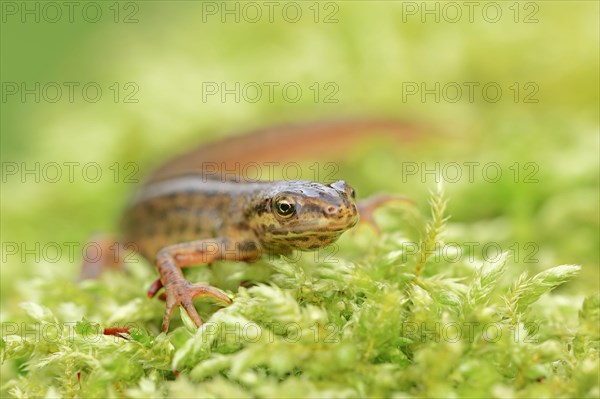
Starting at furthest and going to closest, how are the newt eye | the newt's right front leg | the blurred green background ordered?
1. the blurred green background
2. the newt eye
3. the newt's right front leg

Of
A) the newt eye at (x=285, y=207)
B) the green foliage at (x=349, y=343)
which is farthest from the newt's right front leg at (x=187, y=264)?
the newt eye at (x=285, y=207)

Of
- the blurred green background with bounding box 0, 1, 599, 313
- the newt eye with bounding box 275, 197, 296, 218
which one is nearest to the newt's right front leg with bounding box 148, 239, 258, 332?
the newt eye with bounding box 275, 197, 296, 218

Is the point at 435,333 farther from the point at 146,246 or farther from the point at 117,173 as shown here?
the point at 117,173

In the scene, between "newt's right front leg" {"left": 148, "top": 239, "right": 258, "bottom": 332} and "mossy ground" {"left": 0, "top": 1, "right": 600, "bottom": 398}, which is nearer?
"mossy ground" {"left": 0, "top": 1, "right": 600, "bottom": 398}

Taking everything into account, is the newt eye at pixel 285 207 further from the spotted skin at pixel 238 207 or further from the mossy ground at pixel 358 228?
the mossy ground at pixel 358 228

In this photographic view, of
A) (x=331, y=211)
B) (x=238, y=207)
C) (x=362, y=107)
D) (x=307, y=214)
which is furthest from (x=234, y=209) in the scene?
(x=362, y=107)

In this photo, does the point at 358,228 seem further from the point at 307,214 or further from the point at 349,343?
the point at 349,343

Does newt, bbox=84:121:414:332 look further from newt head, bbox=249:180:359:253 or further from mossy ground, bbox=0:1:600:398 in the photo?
mossy ground, bbox=0:1:600:398
